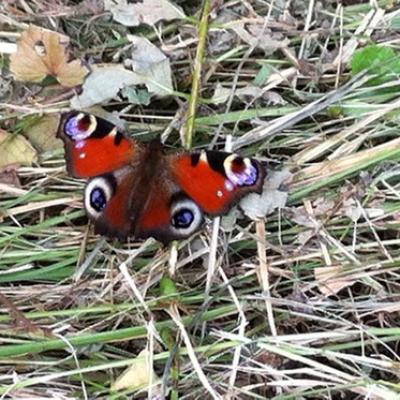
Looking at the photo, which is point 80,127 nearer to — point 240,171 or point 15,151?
point 15,151

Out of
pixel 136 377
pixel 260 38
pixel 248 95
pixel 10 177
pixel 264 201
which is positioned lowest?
Answer: pixel 136 377

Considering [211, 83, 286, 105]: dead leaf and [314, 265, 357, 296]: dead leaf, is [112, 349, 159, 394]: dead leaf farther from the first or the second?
[211, 83, 286, 105]: dead leaf

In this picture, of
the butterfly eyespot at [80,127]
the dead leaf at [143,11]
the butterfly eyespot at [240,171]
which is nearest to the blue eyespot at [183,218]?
the butterfly eyespot at [240,171]

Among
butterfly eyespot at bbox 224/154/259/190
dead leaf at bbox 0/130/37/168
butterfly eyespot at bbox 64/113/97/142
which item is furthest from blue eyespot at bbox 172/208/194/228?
dead leaf at bbox 0/130/37/168

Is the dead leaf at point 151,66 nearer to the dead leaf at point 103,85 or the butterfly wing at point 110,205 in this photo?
the dead leaf at point 103,85

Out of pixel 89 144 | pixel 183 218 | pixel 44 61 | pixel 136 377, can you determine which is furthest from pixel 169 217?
pixel 44 61

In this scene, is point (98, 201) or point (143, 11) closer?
point (98, 201)
